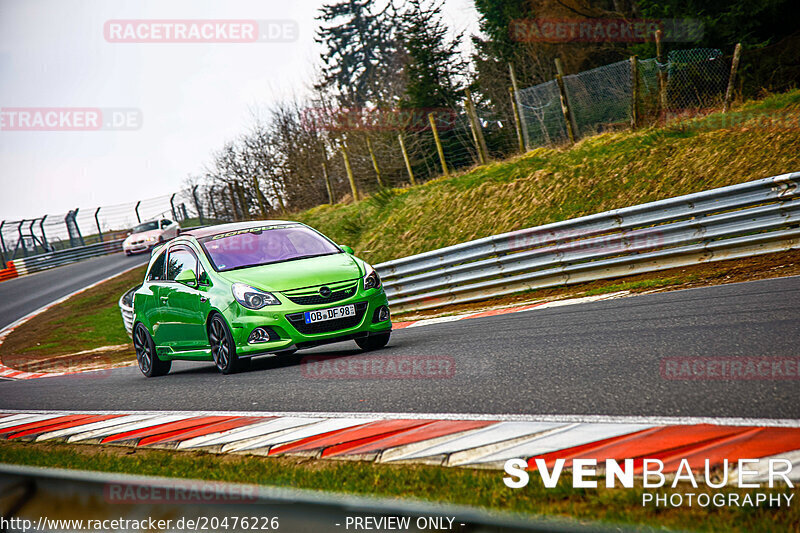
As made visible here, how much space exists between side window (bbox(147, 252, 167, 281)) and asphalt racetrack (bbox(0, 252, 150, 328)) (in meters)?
14.8

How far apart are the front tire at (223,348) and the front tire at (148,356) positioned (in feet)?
6.02

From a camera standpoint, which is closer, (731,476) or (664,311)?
(731,476)

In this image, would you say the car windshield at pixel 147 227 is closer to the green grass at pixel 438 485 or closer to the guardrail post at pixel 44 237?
the guardrail post at pixel 44 237

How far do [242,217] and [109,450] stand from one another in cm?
2556

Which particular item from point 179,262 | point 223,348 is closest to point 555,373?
point 223,348

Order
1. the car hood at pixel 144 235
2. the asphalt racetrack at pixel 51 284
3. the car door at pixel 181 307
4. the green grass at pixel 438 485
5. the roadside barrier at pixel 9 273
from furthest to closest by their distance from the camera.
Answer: the roadside barrier at pixel 9 273 < the car hood at pixel 144 235 < the asphalt racetrack at pixel 51 284 < the car door at pixel 181 307 < the green grass at pixel 438 485

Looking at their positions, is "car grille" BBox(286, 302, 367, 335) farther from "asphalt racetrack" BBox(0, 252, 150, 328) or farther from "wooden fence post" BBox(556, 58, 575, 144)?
"asphalt racetrack" BBox(0, 252, 150, 328)

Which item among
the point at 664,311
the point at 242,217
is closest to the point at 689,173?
Result: the point at 664,311

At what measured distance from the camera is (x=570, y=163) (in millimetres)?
16500

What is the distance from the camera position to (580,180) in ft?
51.6

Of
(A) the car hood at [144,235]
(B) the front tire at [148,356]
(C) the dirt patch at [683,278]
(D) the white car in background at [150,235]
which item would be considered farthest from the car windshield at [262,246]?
(A) the car hood at [144,235]

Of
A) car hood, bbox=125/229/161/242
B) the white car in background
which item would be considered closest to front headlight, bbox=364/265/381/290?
the white car in background

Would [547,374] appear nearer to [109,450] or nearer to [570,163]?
[109,450]

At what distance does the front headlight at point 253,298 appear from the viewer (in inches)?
311
